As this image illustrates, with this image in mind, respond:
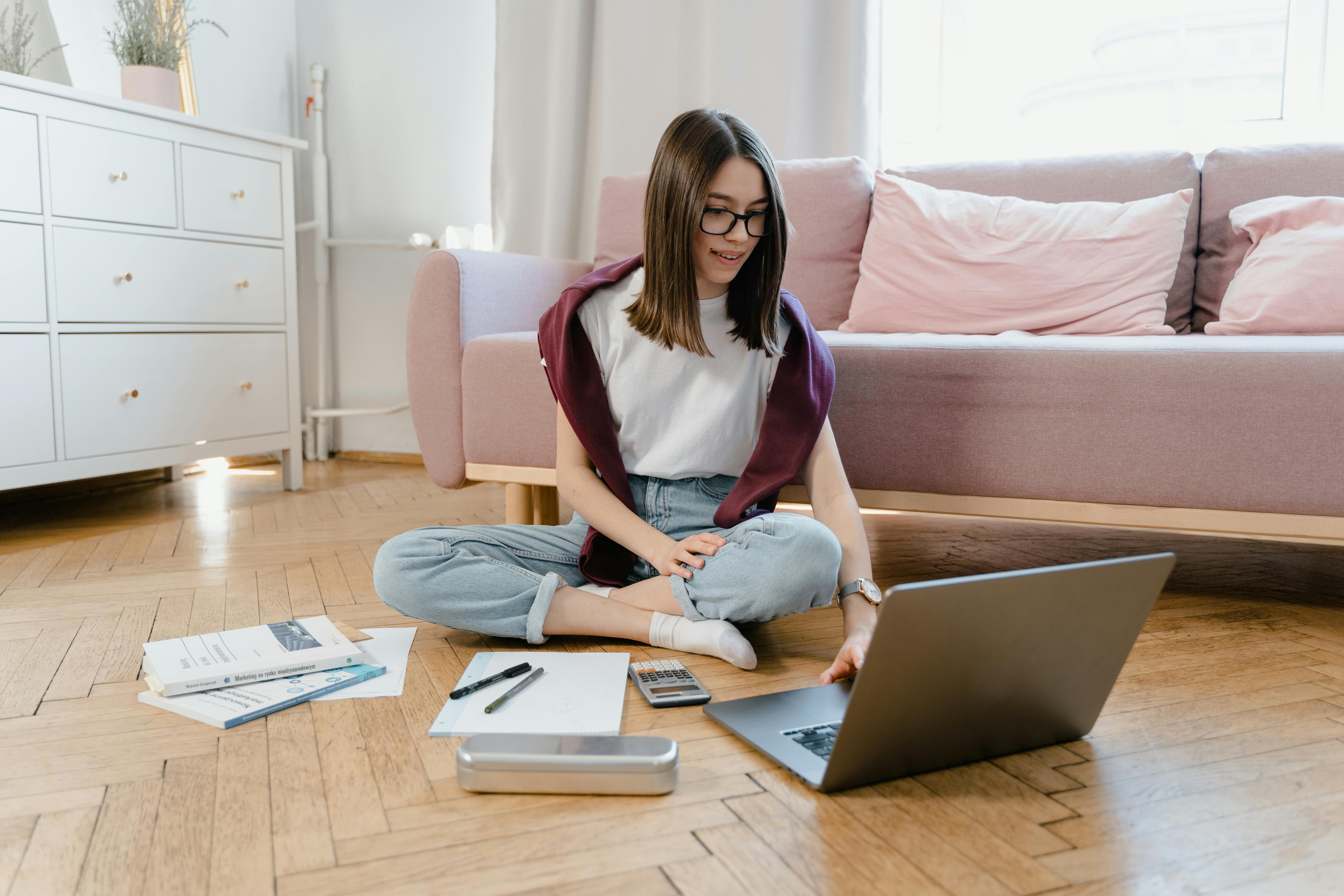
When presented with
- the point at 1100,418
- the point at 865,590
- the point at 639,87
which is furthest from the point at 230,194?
the point at 1100,418

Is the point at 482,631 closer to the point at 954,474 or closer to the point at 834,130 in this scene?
the point at 954,474

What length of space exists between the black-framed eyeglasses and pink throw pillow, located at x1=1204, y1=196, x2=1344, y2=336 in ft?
3.24

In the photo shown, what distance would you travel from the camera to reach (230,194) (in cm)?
234

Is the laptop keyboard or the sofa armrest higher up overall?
the sofa armrest

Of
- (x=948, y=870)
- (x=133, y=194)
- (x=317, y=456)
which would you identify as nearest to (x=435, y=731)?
(x=948, y=870)

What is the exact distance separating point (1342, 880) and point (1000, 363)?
0.86 metres

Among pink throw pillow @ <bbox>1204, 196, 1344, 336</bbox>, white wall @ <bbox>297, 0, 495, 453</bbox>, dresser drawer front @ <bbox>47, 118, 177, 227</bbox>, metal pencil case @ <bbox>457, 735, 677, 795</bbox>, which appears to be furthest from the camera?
white wall @ <bbox>297, 0, 495, 453</bbox>

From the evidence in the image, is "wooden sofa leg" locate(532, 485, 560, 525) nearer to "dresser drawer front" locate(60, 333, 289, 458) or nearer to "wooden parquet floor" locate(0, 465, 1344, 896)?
"wooden parquet floor" locate(0, 465, 1344, 896)

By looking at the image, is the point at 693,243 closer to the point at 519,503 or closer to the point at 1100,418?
the point at 1100,418

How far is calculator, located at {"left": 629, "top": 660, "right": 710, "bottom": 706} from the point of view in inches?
42.3

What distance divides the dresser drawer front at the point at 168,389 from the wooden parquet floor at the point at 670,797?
709 millimetres

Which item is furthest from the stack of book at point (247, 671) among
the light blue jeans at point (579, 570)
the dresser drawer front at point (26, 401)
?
the dresser drawer front at point (26, 401)

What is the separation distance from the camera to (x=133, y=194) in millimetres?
2113

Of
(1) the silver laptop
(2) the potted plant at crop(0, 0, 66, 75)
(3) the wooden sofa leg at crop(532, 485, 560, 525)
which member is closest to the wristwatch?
(1) the silver laptop
